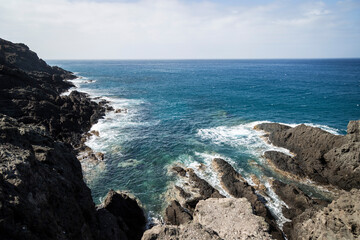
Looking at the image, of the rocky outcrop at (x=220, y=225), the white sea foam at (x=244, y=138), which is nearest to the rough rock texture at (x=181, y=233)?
the rocky outcrop at (x=220, y=225)

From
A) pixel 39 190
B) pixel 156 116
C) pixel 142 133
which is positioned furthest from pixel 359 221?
pixel 156 116

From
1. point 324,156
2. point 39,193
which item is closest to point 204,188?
point 39,193

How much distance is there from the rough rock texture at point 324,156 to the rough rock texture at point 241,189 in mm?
8048

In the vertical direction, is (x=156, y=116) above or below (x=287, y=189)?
above

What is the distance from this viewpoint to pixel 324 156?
94.0 ft

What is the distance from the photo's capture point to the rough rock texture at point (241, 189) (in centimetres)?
1975

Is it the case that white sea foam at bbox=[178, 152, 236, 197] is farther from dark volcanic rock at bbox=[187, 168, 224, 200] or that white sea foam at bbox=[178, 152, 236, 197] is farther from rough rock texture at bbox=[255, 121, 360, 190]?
rough rock texture at bbox=[255, 121, 360, 190]

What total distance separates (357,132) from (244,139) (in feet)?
55.0

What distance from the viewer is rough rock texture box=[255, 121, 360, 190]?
2550cm

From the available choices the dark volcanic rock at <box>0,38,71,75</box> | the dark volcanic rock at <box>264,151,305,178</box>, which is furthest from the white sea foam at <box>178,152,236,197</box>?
the dark volcanic rock at <box>0,38,71,75</box>

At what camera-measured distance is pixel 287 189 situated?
2359cm

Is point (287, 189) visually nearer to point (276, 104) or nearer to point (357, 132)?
point (357, 132)

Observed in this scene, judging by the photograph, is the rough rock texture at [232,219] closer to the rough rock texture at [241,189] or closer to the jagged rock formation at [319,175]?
the jagged rock formation at [319,175]

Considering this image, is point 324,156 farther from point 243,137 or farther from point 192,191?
point 192,191
